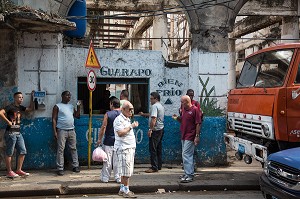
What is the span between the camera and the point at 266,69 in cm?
743

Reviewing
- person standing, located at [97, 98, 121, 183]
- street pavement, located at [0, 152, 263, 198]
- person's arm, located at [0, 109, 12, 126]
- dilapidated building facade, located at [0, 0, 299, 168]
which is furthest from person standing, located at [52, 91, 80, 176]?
person standing, located at [97, 98, 121, 183]

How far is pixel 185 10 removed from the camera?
1015cm

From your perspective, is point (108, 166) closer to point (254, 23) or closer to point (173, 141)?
point (173, 141)

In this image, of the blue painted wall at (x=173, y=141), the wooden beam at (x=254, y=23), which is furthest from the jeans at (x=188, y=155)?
the wooden beam at (x=254, y=23)

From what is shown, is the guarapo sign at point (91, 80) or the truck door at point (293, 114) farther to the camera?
the guarapo sign at point (91, 80)

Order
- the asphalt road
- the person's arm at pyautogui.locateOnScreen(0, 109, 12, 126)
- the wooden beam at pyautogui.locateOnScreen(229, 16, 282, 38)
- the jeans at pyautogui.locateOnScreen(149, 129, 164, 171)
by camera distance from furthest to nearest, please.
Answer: the wooden beam at pyautogui.locateOnScreen(229, 16, 282, 38), the jeans at pyautogui.locateOnScreen(149, 129, 164, 171), the person's arm at pyautogui.locateOnScreen(0, 109, 12, 126), the asphalt road

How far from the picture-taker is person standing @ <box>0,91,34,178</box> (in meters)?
8.45

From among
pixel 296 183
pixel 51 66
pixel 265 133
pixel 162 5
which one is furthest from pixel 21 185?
pixel 162 5

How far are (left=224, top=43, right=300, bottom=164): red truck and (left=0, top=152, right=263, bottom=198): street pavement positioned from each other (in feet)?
A: 2.79

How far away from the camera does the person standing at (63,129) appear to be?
8.94m

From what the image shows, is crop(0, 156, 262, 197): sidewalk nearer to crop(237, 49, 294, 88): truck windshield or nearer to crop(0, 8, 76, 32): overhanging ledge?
crop(237, 49, 294, 88): truck windshield

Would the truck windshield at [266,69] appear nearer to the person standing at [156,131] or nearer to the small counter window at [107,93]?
the person standing at [156,131]

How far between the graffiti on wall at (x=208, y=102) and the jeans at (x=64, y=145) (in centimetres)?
337

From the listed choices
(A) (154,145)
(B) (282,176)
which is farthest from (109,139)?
(B) (282,176)
